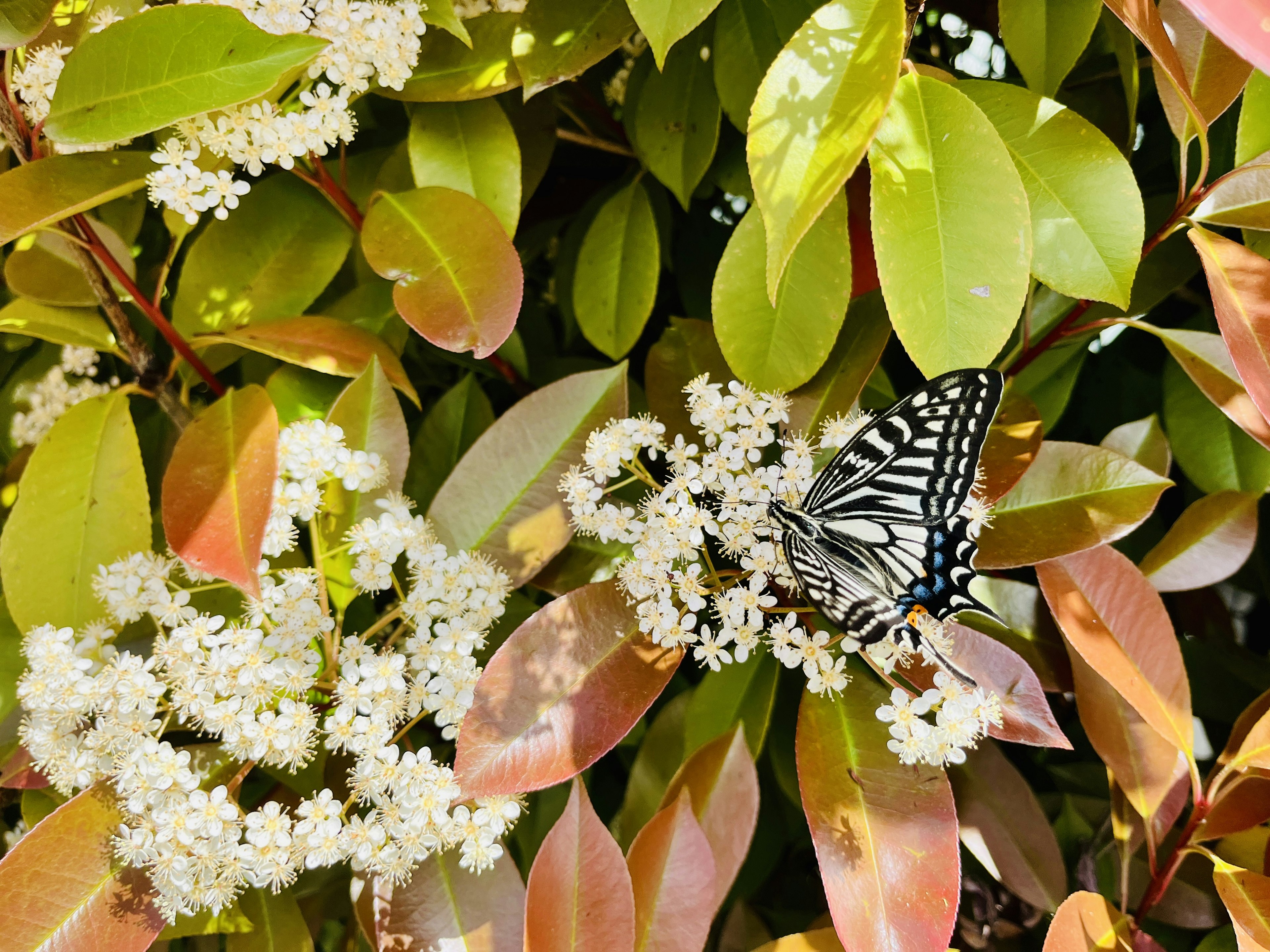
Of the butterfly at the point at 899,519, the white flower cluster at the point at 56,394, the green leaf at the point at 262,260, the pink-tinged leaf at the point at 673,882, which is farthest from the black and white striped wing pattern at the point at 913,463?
the white flower cluster at the point at 56,394

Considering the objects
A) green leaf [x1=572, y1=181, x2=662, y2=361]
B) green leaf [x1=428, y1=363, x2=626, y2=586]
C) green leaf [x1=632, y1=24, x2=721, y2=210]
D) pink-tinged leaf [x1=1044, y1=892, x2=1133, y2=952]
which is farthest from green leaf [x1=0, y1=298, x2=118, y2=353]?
pink-tinged leaf [x1=1044, y1=892, x2=1133, y2=952]

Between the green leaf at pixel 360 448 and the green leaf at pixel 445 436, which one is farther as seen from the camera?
the green leaf at pixel 445 436

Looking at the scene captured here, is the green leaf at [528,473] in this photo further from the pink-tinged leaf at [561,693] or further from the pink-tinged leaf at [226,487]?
the pink-tinged leaf at [226,487]

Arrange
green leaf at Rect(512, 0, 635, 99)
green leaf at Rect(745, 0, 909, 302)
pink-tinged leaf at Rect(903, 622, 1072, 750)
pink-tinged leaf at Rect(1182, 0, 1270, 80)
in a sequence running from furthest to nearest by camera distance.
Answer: green leaf at Rect(512, 0, 635, 99) → pink-tinged leaf at Rect(903, 622, 1072, 750) → green leaf at Rect(745, 0, 909, 302) → pink-tinged leaf at Rect(1182, 0, 1270, 80)

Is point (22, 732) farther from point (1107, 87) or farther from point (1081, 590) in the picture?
point (1107, 87)

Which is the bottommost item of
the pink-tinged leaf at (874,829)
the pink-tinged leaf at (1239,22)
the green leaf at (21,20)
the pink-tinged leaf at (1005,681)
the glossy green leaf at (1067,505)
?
the pink-tinged leaf at (874,829)

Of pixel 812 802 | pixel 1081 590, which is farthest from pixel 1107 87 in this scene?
pixel 812 802

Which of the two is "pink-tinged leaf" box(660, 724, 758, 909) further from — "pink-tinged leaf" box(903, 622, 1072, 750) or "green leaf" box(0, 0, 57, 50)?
"green leaf" box(0, 0, 57, 50)
